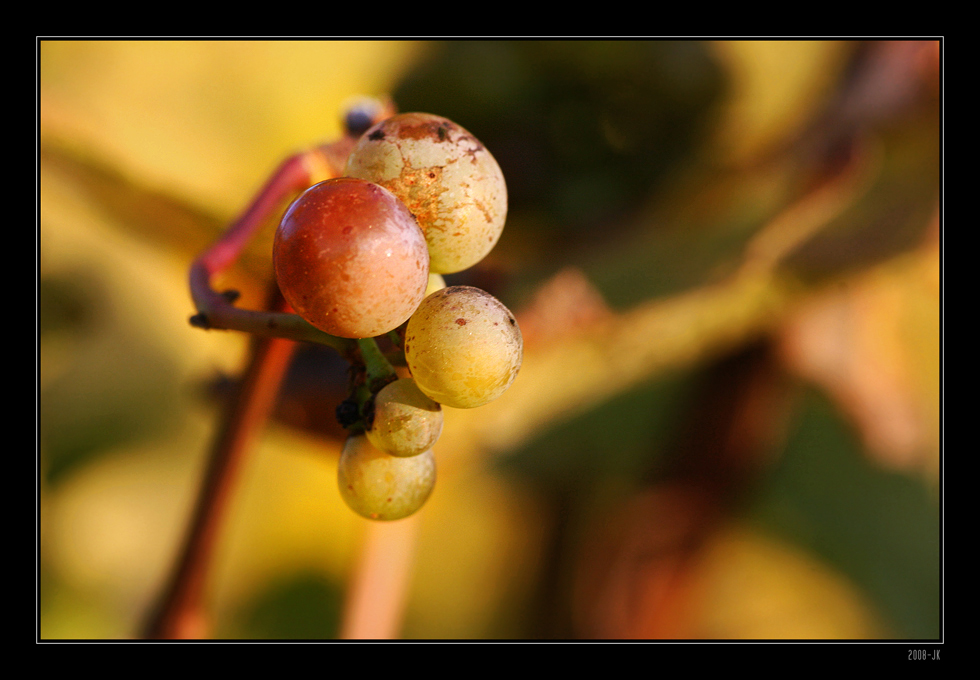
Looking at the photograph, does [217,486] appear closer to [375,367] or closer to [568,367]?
[375,367]

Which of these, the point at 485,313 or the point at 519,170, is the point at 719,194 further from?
the point at 485,313

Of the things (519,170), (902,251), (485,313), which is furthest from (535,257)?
(485,313)

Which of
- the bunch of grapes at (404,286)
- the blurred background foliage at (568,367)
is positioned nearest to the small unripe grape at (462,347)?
the bunch of grapes at (404,286)

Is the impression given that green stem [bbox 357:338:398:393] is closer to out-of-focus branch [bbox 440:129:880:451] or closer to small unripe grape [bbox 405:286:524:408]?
small unripe grape [bbox 405:286:524:408]

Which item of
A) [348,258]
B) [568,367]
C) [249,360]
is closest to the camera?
[348,258]

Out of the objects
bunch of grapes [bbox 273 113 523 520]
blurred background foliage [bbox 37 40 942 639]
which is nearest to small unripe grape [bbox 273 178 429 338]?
bunch of grapes [bbox 273 113 523 520]

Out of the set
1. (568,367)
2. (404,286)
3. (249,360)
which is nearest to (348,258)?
(404,286)
